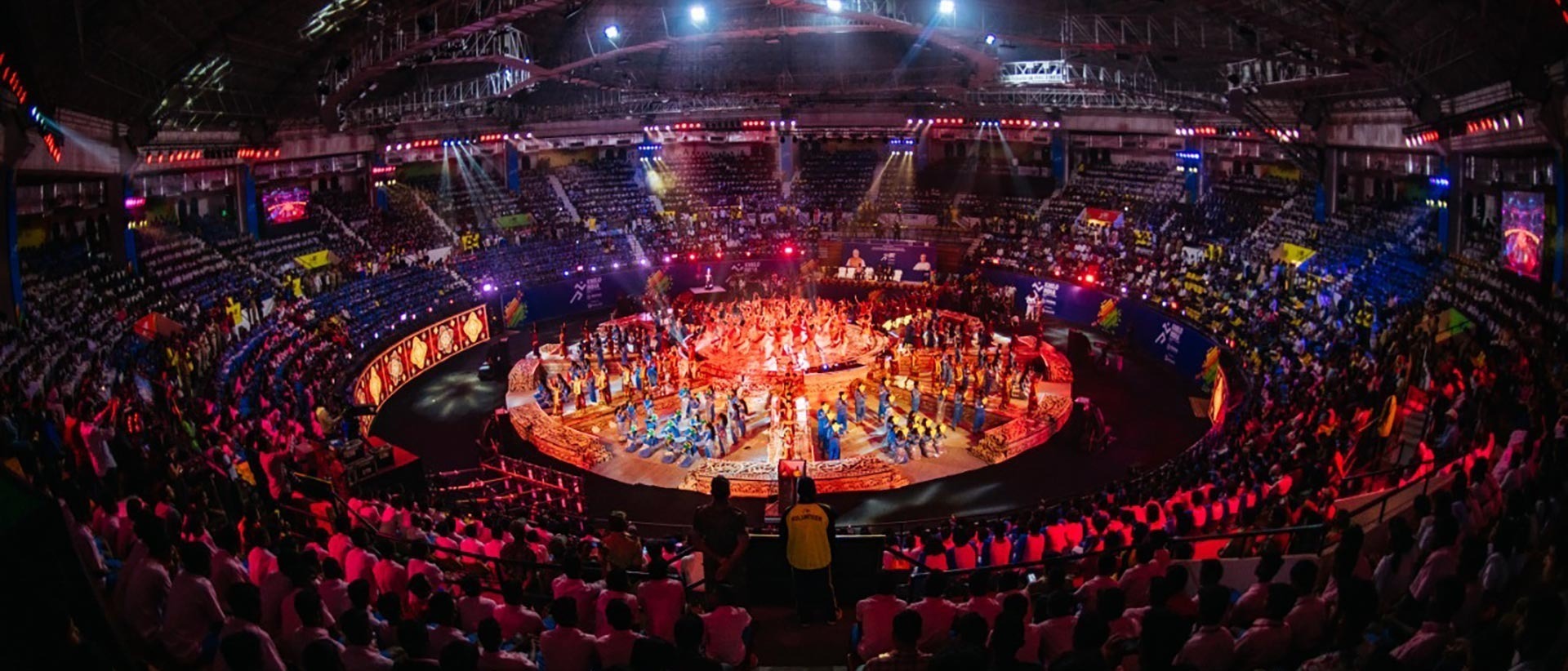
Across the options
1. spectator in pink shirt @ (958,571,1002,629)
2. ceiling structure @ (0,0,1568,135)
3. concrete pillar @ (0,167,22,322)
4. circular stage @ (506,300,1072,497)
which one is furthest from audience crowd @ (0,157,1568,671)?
ceiling structure @ (0,0,1568,135)

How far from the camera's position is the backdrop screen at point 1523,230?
976 inches

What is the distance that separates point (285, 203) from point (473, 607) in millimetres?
40239

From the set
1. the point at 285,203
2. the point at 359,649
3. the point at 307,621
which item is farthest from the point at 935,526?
the point at 285,203

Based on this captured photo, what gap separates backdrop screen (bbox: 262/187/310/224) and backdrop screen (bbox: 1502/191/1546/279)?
44191 mm

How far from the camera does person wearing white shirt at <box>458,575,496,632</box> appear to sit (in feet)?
32.0

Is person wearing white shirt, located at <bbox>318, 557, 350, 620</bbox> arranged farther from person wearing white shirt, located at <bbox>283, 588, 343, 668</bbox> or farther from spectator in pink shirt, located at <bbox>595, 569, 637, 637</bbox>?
spectator in pink shirt, located at <bbox>595, 569, 637, 637</bbox>

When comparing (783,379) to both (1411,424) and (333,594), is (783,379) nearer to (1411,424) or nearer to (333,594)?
(1411,424)

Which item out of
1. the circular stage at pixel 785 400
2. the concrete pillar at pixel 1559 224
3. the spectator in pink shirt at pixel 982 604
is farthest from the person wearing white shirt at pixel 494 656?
the concrete pillar at pixel 1559 224

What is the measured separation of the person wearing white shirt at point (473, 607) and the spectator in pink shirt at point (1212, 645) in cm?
616

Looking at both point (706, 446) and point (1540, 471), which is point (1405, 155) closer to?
point (706, 446)

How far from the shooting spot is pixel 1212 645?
7699mm

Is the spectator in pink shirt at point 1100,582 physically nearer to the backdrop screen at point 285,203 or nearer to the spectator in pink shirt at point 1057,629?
the spectator in pink shirt at point 1057,629

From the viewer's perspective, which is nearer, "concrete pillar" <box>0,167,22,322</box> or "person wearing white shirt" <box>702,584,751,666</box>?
"person wearing white shirt" <box>702,584,751,666</box>

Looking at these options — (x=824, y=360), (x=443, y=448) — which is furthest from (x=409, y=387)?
(x=824, y=360)
